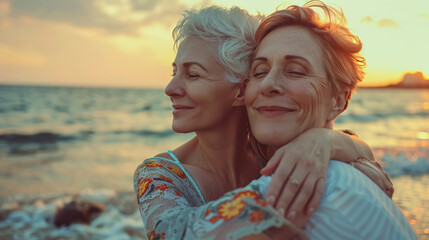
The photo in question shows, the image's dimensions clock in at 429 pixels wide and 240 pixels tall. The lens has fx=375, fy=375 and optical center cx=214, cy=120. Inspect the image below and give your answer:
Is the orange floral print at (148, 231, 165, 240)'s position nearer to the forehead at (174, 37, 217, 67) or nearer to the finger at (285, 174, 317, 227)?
the finger at (285, 174, 317, 227)

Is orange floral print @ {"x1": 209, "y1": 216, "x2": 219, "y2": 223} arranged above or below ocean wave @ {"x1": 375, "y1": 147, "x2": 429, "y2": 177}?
above

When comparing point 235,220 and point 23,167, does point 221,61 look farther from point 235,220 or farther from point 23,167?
point 23,167

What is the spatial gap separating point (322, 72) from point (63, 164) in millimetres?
11363

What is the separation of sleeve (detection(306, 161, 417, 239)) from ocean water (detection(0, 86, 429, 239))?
5.37 m

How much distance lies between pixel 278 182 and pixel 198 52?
1.38 meters

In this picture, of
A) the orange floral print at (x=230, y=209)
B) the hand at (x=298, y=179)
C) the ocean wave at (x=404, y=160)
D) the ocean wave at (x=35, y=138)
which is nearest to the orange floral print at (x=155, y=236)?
the orange floral print at (x=230, y=209)

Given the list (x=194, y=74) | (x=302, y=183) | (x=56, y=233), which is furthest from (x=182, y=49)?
(x=56, y=233)

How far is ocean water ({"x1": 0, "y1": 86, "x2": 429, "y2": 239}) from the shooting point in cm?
681

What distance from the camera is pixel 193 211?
1491 mm

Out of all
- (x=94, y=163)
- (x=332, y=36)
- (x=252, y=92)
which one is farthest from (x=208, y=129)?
(x=94, y=163)

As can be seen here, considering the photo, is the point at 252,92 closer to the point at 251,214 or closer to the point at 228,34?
the point at 228,34

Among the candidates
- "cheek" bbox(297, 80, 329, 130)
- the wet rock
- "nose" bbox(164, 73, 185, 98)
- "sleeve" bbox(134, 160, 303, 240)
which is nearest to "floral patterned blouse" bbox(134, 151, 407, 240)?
"sleeve" bbox(134, 160, 303, 240)

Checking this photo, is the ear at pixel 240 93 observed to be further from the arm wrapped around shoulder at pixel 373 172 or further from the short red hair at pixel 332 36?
the arm wrapped around shoulder at pixel 373 172

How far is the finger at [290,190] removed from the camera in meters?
1.29
